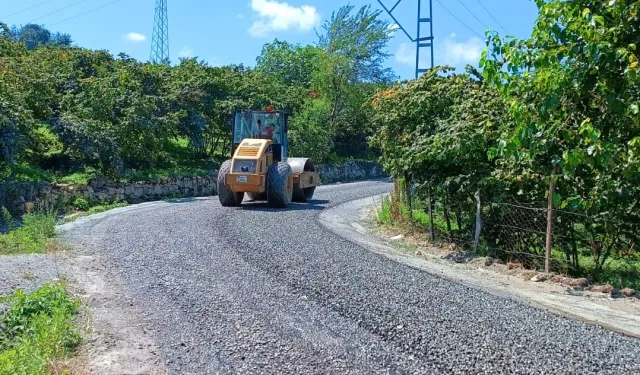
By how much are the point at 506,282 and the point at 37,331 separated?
637cm

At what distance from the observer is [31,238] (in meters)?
10.5

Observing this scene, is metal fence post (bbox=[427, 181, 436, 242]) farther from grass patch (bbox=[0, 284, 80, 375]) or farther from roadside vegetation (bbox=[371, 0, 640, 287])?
grass patch (bbox=[0, 284, 80, 375])

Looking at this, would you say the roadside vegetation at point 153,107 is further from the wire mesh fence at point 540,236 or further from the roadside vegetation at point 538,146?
the wire mesh fence at point 540,236

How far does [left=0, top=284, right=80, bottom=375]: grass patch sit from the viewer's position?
179 inches

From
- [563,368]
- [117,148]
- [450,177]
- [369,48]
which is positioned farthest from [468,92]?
[369,48]

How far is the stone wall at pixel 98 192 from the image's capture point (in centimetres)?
1512

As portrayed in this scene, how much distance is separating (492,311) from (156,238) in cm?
654

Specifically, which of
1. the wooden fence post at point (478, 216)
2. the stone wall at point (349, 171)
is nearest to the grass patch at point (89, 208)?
the wooden fence post at point (478, 216)

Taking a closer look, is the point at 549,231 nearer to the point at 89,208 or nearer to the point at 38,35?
the point at 89,208

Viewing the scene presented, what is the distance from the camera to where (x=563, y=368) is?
488cm

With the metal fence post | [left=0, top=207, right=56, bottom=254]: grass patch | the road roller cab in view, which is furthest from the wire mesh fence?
[left=0, top=207, right=56, bottom=254]: grass patch

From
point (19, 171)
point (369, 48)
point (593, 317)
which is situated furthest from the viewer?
point (369, 48)

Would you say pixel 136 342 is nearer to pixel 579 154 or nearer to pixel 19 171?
pixel 579 154

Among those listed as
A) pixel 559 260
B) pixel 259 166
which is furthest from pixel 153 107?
pixel 559 260
